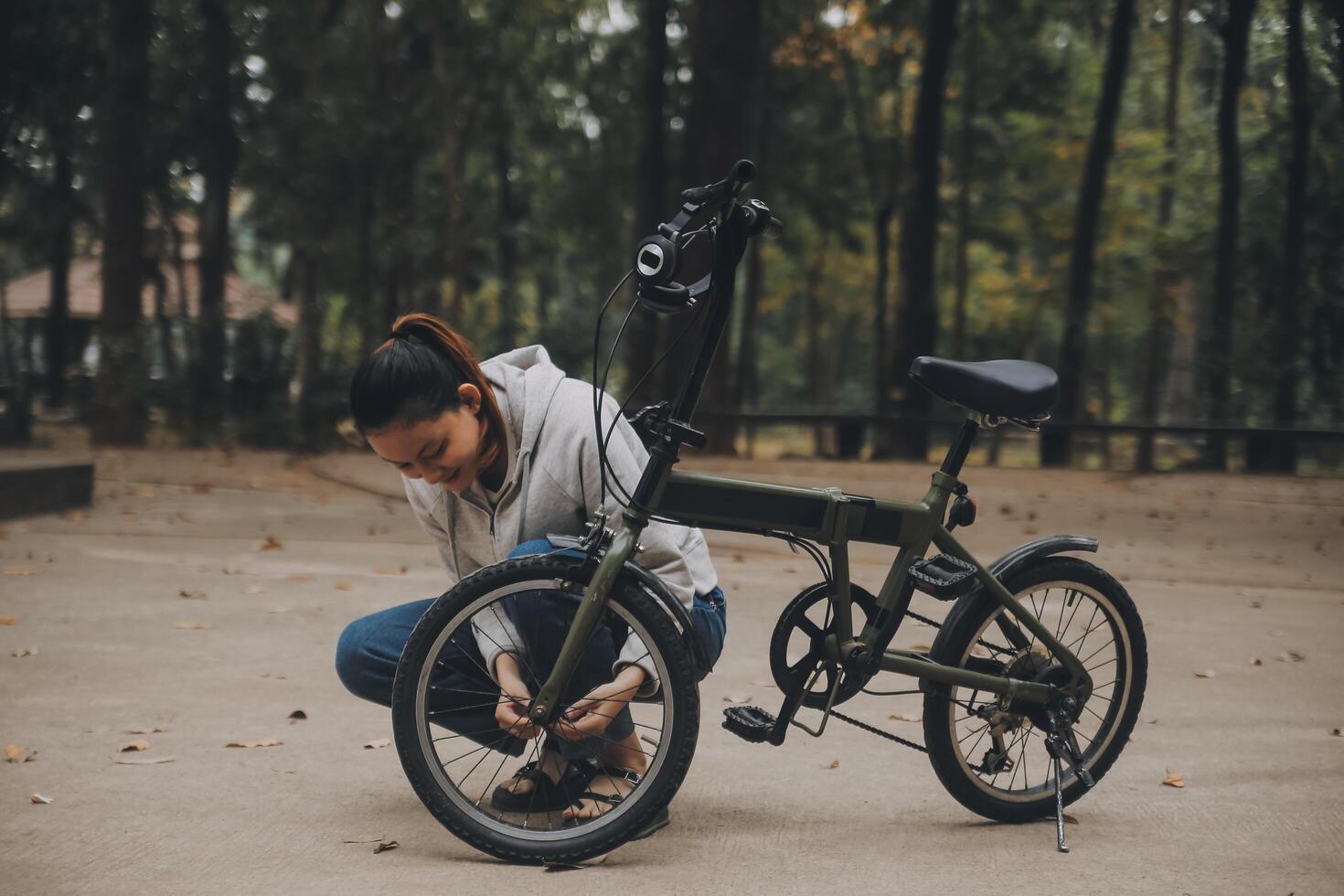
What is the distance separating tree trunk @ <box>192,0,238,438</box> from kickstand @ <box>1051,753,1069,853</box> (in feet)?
49.4

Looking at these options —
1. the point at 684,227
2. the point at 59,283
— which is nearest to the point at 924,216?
the point at 684,227

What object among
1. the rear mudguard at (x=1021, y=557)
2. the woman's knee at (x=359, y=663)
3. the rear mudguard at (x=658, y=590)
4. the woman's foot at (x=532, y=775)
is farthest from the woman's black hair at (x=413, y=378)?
the rear mudguard at (x=1021, y=557)

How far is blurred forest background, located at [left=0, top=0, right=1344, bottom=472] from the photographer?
17.0m

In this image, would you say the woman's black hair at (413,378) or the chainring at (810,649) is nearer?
the woman's black hair at (413,378)

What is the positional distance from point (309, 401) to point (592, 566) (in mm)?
14564

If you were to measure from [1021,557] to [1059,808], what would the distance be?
25.5 inches

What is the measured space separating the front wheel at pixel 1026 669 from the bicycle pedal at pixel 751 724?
465 mm

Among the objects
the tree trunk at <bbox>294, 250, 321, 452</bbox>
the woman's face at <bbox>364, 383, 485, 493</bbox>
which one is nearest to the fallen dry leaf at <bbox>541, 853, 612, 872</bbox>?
the woman's face at <bbox>364, 383, 485, 493</bbox>

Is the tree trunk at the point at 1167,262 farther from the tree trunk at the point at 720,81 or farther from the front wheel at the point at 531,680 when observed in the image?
the front wheel at the point at 531,680

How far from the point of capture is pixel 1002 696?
11.9 ft

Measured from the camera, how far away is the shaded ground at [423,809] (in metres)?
3.21

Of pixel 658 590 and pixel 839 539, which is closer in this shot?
pixel 658 590

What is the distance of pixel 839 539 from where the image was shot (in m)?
3.35

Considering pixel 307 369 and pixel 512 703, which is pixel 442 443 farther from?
pixel 307 369
